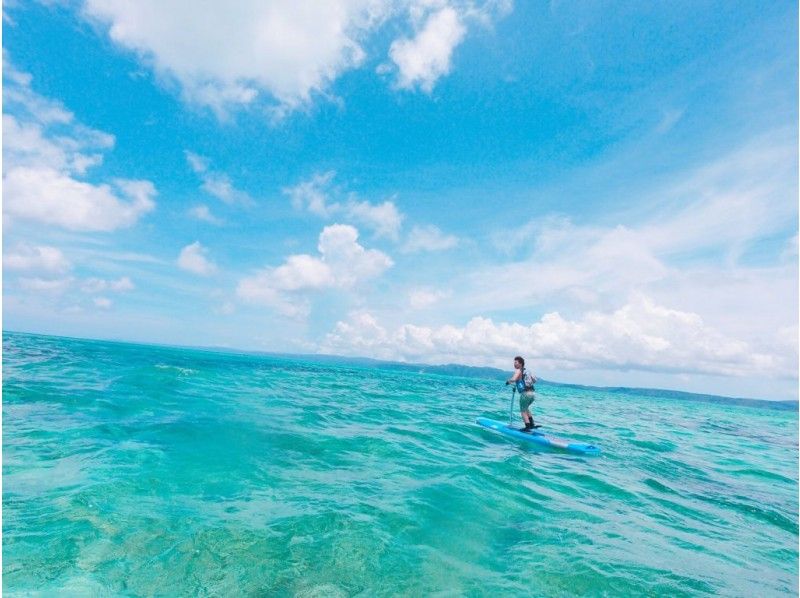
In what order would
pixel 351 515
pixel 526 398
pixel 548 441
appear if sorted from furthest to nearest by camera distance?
pixel 526 398
pixel 548 441
pixel 351 515

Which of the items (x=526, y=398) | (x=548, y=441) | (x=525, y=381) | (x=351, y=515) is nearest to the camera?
(x=351, y=515)

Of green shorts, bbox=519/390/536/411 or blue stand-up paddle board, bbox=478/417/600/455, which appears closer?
blue stand-up paddle board, bbox=478/417/600/455

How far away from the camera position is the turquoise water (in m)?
7.80

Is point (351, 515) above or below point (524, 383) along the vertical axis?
below


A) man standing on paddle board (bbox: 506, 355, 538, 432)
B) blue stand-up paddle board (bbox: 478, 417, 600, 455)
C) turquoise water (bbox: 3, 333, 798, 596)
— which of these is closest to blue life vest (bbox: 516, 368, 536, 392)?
man standing on paddle board (bbox: 506, 355, 538, 432)

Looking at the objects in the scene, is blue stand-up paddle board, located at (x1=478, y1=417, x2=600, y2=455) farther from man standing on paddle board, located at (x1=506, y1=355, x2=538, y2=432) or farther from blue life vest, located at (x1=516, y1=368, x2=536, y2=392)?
blue life vest, located at (x1=516, y1=368, x2=536, y2=392)

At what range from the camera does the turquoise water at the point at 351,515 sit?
7797mm

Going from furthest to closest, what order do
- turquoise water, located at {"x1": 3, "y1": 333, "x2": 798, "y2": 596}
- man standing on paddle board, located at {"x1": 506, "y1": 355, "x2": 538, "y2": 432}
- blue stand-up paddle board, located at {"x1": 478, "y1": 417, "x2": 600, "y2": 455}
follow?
man standing on paddle board, located at {"x1": 506, "y1": 355, "x2": 538, "y2": 432} < blue stand-up paddle board, located at {"x1": 478, "y1": 417, "x2": 600, "y2": 455} < turquoise water, located at {"x1": 3, "y1": 333, "x2": 798, "y2": 596}

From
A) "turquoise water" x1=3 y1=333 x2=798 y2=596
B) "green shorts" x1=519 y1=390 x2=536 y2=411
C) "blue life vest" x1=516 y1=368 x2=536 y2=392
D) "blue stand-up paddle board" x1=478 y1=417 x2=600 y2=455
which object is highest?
"blue life vest" x1=516 y1=368 x2=536 y2=392

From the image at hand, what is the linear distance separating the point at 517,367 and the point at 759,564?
463 inches

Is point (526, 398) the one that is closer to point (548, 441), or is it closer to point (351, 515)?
point (548, 441)

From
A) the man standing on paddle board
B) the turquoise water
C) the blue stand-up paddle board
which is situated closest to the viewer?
the turquoise water

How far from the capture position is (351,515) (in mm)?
10039

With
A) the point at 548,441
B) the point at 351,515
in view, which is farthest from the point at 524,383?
the point at 351,515
